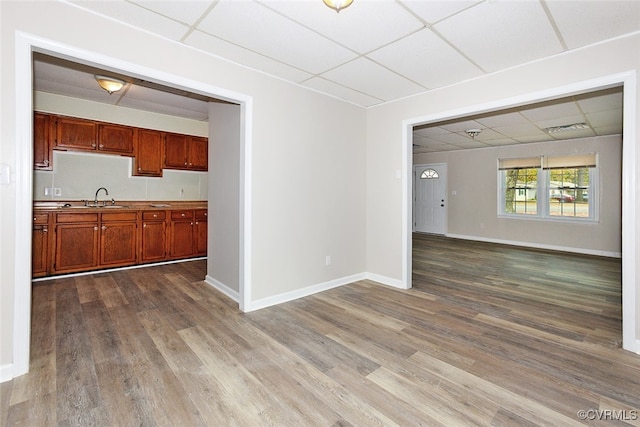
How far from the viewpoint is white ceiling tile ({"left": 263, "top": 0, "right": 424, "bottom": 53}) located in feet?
6.72

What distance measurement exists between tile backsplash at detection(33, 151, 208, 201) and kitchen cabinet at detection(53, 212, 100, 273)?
807mm

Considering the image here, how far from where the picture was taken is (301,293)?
366cm

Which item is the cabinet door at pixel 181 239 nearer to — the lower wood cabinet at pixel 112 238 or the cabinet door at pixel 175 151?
the lower wood cabinet at pixel 112 238

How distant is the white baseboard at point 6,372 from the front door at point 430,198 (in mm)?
9012

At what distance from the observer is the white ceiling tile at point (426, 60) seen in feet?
8.30

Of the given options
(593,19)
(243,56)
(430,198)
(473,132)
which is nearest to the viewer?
(593,19)

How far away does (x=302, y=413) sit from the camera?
5.57 feet

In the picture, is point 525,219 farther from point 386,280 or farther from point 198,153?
point 198,153

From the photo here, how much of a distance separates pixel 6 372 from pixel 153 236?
320 cm

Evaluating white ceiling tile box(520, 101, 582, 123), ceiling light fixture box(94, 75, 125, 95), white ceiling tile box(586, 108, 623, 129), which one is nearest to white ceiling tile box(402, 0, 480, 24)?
white ceiling tile box(520, 101, 582, 123)

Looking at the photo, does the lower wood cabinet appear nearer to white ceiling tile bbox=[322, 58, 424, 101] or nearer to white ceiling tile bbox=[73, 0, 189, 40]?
white ceiling tile bbox=[73, 0, 189, 40]

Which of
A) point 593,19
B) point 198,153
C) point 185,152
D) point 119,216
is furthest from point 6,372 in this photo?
point 593,19

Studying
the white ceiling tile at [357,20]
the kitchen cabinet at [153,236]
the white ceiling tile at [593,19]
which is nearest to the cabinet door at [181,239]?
the kitchen cabinet at [153,236]

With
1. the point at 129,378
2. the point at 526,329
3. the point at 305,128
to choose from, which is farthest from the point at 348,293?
the point at 129,378
